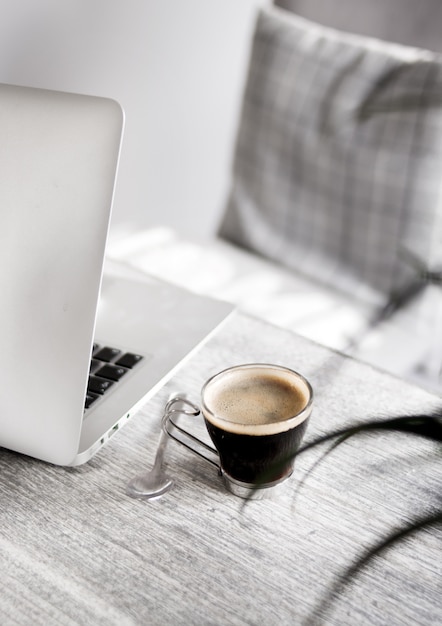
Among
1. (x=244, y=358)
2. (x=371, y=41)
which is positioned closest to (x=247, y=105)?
(x=371, y=41)

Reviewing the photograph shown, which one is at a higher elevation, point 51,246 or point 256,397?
point 51,246

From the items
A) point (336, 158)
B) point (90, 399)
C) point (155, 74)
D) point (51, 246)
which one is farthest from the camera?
point (155, 74)

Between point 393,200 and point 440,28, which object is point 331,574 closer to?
point 393,200

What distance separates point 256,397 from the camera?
59cm

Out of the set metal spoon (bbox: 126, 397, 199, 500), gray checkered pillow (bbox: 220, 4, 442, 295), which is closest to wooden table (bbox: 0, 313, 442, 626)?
metal spoon (bbox: 126, 397, 199, 500)

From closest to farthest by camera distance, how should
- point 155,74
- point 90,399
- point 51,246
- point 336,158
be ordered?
point 51,246
point 90,399
point 336,158
point 155,74

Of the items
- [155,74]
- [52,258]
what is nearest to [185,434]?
[52,258]

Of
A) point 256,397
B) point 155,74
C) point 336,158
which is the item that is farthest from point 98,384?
point 155,74

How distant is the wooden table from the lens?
47cm

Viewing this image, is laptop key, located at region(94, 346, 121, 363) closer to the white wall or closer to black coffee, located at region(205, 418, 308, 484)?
black coffee, located at region(205, 418, 308, 484)

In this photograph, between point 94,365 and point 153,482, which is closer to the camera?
point 153,482

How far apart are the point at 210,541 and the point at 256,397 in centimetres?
12

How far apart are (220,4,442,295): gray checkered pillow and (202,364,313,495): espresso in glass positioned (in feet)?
2.28

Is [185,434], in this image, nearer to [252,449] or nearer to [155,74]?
[252,449]
